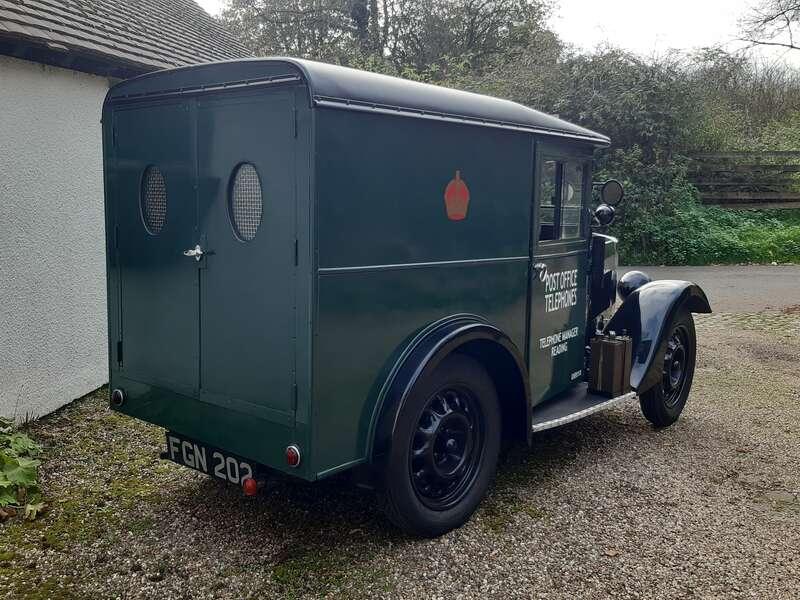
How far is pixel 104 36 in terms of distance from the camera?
6.51m

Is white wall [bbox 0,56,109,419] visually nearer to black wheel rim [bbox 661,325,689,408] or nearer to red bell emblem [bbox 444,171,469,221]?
red bell emblem [bbox 444,171,469,221]

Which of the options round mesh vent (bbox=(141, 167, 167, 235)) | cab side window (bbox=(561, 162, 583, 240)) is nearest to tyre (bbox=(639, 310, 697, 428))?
cab side window (bbox=(561, 162, 583, 240))

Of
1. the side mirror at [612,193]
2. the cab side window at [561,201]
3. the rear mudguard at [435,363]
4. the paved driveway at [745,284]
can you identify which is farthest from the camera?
the paved driveway at [745,284]

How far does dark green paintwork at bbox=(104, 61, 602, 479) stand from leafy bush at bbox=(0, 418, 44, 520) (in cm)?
83

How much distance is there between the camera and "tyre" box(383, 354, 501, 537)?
3.51 meters

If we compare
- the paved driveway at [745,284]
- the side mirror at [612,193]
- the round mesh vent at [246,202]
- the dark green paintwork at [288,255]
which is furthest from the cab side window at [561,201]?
the paved driveway at [745,284]

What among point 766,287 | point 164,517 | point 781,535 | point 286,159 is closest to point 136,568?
point 164,517

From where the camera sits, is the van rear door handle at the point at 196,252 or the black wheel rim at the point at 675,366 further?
the black wheel rim at the point at 675,366

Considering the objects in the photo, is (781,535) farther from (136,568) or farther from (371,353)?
(136,568)

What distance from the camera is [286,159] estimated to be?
10.2 feet

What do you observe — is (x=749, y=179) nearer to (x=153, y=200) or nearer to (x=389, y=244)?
(x=389, y=244)

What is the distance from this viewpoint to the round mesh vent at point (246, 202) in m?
3.29

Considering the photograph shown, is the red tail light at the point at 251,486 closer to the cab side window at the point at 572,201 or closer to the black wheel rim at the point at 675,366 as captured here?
the cab side window at the point at 572,201

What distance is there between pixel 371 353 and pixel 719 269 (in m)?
12.5
